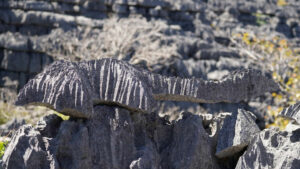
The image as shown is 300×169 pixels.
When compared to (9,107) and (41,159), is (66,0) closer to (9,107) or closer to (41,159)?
(9,107)

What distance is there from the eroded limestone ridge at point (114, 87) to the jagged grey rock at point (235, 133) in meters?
→ 0.14

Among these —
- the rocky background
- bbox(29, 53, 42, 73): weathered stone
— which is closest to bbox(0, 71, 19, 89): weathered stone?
the rocky background

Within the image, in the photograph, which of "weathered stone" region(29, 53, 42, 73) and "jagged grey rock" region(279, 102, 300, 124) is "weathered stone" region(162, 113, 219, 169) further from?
"weathered stone" region(29, 53, 42, 73)

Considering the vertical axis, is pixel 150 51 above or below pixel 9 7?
below

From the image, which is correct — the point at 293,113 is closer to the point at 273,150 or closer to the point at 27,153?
the point at 273,150

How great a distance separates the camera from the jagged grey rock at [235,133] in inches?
106

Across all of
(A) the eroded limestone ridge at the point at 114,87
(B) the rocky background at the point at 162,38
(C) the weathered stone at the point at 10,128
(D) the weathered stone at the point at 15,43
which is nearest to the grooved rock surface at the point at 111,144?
(A) the eroded limestone ridge at the point at 114,87

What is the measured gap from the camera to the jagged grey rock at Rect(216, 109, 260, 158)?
2699 mm

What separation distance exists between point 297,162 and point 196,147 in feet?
1.99

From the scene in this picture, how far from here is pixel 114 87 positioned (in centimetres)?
250

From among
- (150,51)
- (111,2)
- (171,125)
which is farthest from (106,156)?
(111,2)

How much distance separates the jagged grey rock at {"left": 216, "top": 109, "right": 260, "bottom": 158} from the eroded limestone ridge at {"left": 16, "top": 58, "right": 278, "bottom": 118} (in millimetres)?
142

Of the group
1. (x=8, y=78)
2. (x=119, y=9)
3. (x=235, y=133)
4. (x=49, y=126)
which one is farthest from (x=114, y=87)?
(x=8, y=78)

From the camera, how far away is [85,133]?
2.41m
